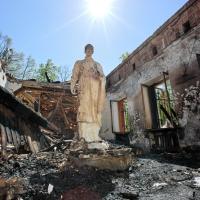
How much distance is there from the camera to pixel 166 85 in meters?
10.9

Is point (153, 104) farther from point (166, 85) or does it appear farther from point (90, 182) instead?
point (90, 182)

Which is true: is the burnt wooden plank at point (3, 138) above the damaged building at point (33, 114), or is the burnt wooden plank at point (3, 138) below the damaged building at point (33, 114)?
below

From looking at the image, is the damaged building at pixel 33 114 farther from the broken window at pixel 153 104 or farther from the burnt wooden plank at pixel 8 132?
the broken window at pixel 153 104

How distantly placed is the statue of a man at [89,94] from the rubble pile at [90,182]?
2.91ft

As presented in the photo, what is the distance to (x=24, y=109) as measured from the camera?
878 cm

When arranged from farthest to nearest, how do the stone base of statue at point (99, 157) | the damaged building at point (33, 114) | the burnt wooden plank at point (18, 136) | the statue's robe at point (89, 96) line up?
the burnt wooden plank at point (18, 136) < the damaged building at point (33, 114) < the statue's robe at point (89, 96) < the stone base of statue at point (99, 157)

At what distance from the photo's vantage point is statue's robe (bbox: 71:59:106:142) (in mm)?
5734

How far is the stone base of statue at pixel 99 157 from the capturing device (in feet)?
17.0

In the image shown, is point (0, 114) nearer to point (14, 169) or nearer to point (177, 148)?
point (14, 169)

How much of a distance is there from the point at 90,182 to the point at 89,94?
2140 millimetres

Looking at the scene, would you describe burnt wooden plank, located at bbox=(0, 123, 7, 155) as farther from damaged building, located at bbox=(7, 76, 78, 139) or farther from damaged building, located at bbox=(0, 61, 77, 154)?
damaged building, located at bbox=(7, 76, 78, 139)

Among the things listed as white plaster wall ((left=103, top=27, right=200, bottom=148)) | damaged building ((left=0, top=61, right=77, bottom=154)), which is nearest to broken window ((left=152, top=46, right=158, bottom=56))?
white plaster wall ((left=103, top=27, right=200, bottom=148))

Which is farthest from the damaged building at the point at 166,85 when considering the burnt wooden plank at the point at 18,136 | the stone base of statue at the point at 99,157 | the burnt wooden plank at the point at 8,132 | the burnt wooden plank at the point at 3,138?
the burnt wooden plank at the point at 3,138

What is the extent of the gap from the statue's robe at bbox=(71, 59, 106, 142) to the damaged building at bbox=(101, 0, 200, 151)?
5492 mm
